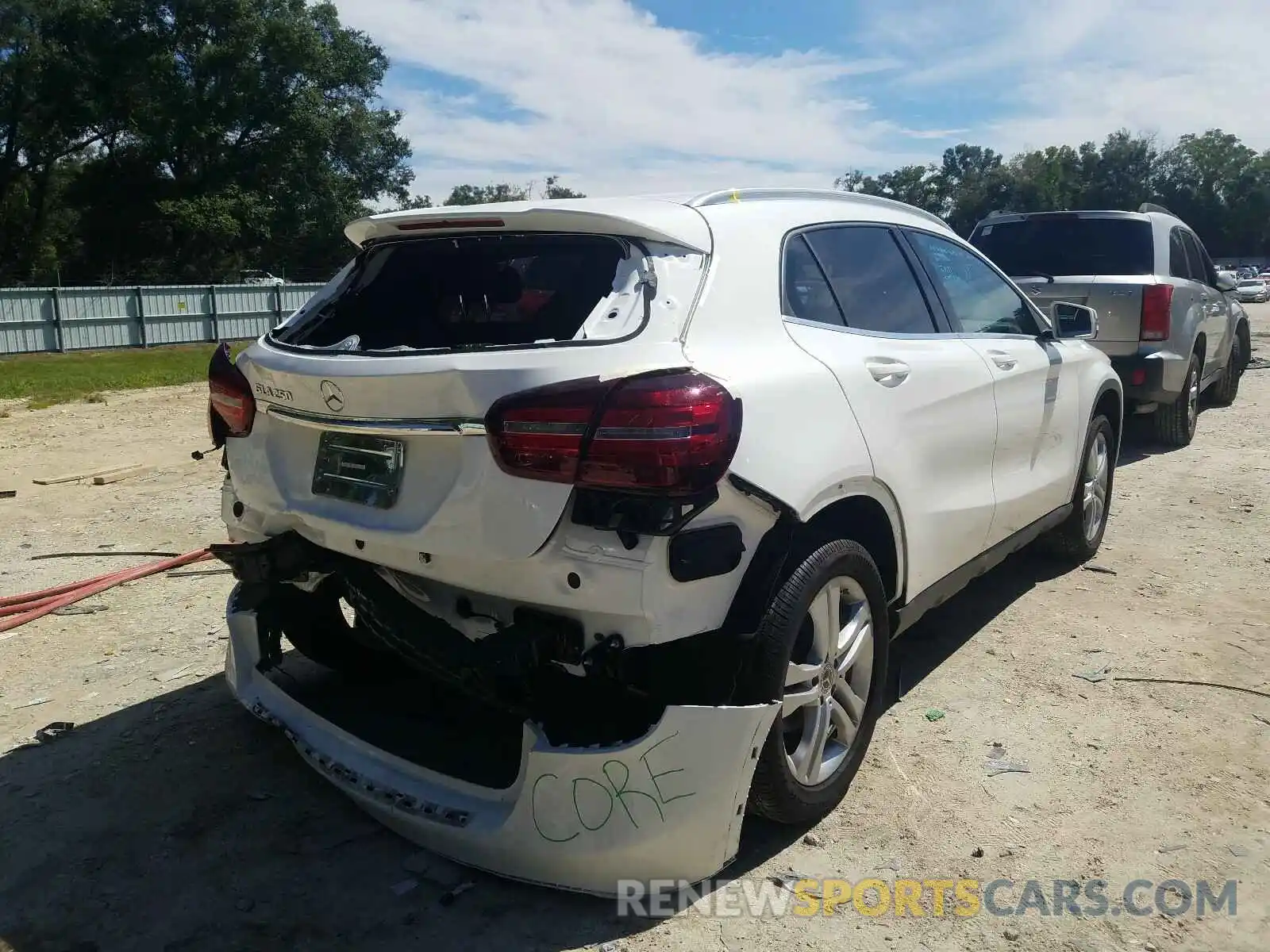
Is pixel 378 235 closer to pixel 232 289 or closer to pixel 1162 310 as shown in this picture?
pixel 1162 310

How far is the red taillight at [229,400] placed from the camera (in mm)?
3236

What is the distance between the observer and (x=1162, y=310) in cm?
801

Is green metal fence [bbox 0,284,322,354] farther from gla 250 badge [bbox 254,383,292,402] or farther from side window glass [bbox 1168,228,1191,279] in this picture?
gla 250 badge [bbox 254,383,292,402]

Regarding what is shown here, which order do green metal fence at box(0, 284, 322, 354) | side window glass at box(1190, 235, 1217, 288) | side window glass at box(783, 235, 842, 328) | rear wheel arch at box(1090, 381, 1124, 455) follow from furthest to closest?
green metal fence at box(0, 284, 322, 354), side window glass at box(1190, 235, 1217, 288), rear wheel arch at box(1090, 381, 1124, 455), side window glass at box(783, 235, 842, 328)

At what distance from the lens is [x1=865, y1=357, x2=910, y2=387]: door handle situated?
3.25 m

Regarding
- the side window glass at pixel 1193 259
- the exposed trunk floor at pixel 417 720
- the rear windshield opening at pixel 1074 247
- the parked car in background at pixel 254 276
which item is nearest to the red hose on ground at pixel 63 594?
the exposed trunk floor at pixel 417 720

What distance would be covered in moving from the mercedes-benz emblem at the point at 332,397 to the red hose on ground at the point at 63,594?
9.68ft

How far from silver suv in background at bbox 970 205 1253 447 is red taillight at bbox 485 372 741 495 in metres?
6.61

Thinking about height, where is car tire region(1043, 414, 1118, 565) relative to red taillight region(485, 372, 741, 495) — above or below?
below

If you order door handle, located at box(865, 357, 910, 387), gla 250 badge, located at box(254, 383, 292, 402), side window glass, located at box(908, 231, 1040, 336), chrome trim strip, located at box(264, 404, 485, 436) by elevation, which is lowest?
chrome trim strip, located at box(264, 404, 485, 436)

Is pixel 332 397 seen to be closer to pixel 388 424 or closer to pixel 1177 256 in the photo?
pixel 388 424

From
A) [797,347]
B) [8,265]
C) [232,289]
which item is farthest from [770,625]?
[8,265]

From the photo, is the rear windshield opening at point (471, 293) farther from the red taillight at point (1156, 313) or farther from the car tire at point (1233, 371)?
the car tire at point (1233, 371)

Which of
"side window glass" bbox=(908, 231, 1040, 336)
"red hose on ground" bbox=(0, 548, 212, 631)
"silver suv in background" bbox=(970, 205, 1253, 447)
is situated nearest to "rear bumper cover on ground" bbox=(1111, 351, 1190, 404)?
"silver suv in background" bbox=(970, 205, 1253, 447)
